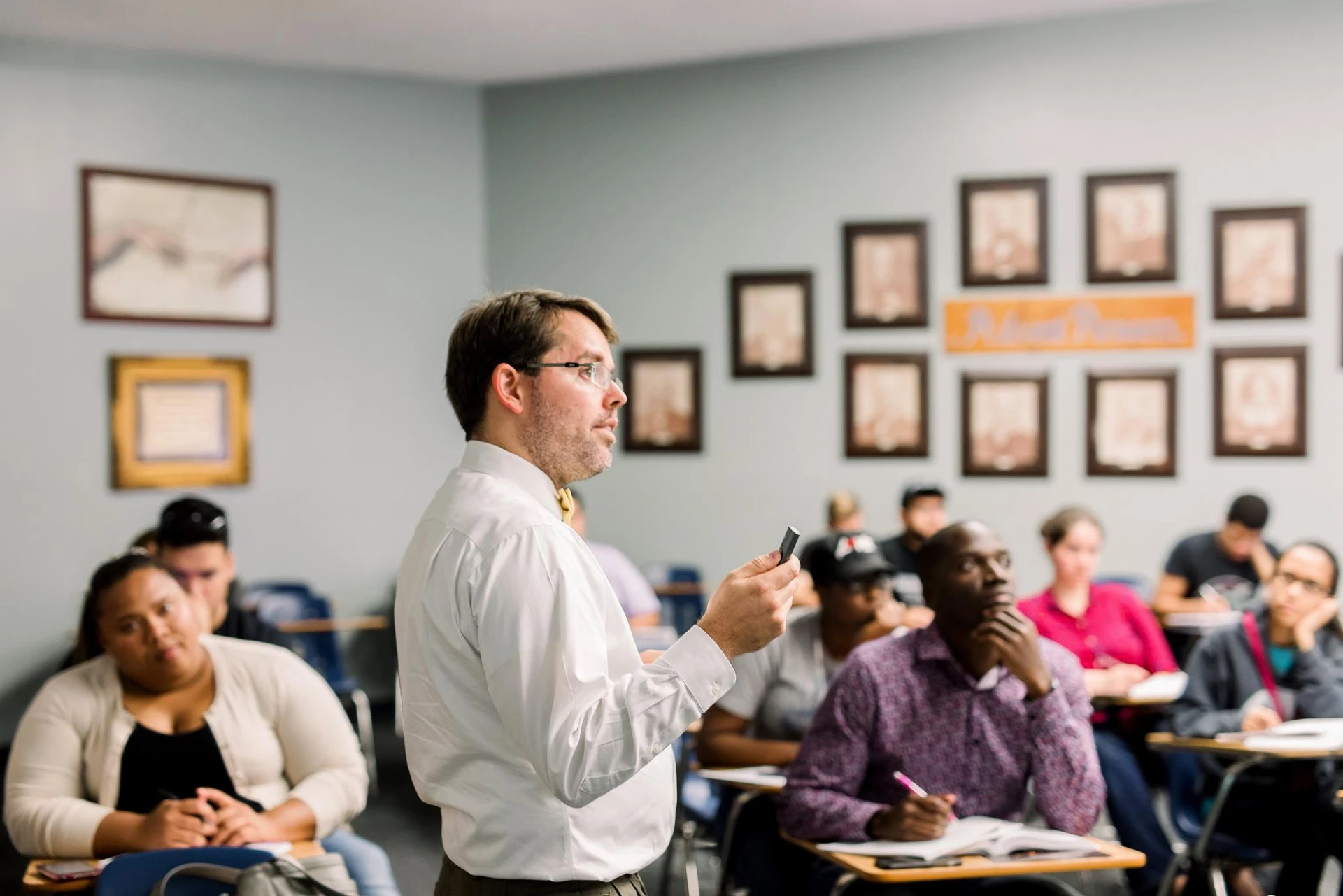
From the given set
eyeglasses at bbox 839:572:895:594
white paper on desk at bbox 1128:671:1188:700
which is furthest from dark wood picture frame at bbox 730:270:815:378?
eyeglasses at bbox 839:572:895:594

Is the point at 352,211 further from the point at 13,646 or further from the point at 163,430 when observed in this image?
the point at 13,646

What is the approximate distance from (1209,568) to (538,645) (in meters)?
5.75

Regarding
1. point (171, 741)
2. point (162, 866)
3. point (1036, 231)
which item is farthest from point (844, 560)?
point (1036, 231)

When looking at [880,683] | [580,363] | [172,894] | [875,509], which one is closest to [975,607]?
[880,683]

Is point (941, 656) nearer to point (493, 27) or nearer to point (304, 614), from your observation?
point (304, 614)

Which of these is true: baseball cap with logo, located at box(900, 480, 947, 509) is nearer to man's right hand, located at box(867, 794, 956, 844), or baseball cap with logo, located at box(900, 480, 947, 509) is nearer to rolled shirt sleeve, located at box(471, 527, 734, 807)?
man's right hand, located at box(867, 794, 956, 844)

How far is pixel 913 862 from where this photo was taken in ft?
8.80

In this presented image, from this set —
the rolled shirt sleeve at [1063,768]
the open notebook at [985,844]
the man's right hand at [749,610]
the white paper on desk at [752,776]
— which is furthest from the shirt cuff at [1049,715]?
the man's right hand at [749,610]

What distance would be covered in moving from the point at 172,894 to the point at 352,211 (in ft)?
20.7

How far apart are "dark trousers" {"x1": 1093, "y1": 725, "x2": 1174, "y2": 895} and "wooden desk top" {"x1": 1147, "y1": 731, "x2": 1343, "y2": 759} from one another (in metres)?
0.29

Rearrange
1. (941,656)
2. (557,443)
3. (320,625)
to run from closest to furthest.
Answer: (557,443), (941,656), (320,625)

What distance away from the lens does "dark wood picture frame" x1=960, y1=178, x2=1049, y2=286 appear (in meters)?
7.70

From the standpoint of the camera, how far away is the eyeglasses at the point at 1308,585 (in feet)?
14.6

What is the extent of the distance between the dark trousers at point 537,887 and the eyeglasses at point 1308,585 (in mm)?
3311
